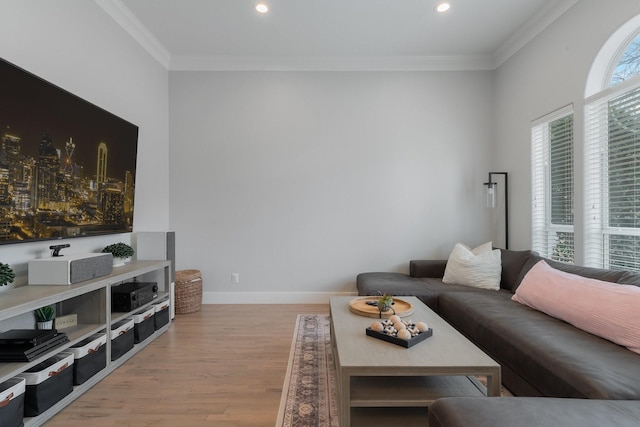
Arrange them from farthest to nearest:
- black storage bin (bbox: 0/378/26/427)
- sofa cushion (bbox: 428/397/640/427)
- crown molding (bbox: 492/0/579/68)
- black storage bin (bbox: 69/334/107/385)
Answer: crown molding (bbox: 492/0/579/68)
black storage bin (bbox: 69/334/107/385)
black storage bin (bbox: 0/378/26/427)
sofa cushion (bbox: 428/397/640/427)

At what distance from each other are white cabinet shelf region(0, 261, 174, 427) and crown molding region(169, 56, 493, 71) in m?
2.56

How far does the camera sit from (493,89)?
4.02m

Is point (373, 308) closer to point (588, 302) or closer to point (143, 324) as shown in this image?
point (588, 302)

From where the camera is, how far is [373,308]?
88.5 inches

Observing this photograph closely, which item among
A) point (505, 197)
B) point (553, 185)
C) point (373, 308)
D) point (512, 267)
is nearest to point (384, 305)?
point (373, 308)

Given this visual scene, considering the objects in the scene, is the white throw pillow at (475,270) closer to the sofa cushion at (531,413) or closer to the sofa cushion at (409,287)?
the sofa cushion at (409,287)

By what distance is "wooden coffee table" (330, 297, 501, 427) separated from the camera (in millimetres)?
1457

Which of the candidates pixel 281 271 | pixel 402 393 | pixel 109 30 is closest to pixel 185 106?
pixel 109 30

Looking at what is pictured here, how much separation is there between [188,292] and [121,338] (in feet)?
3.94

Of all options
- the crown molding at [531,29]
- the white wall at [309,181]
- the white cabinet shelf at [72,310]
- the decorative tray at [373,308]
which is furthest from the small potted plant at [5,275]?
the crown molding at [531,29]

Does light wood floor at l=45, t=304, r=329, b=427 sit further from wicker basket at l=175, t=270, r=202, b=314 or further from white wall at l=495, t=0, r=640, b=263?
white wall at l=495, t=0, r=640, b=263

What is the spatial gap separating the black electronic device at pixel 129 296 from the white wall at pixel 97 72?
17.0 inches

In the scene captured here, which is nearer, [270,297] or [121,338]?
[121,338]

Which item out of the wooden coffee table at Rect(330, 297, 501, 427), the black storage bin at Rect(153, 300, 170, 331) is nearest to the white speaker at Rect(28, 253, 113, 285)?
the black storage bin at Rect(153, 300, 170, 331)
